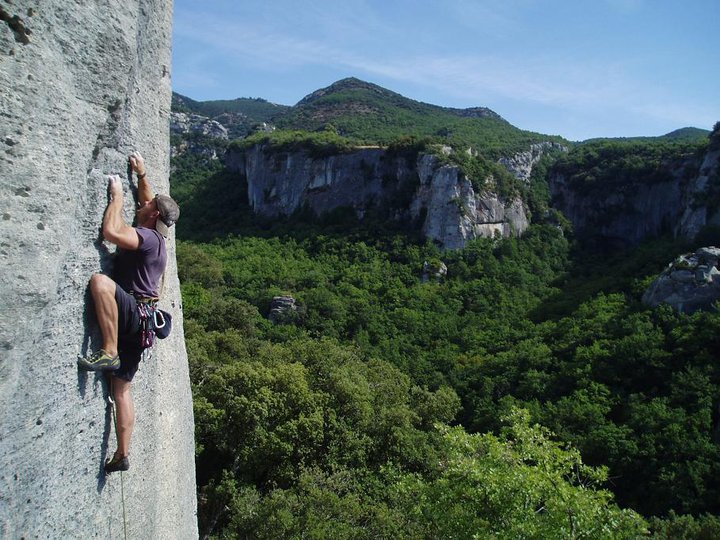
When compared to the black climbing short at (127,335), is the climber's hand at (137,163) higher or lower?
higher

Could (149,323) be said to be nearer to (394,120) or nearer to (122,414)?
(122,414)

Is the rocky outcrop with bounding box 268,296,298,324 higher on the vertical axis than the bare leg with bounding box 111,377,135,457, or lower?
lower

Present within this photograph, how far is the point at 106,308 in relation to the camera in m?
4.27

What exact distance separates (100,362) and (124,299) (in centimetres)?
56

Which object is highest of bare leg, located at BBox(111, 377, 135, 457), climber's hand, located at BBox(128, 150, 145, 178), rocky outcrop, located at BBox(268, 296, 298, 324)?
climber's hand, located at BBox(128, 150, 145, 178)

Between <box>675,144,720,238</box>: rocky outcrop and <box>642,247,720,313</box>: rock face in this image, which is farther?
<box>675,144,720,238</box>: rocky outcrop

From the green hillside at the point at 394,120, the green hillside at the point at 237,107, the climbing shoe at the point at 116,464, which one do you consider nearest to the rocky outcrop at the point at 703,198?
the green hillside at the point at 394,120

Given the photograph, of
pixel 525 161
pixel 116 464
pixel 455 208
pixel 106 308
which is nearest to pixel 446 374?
pixel 455 208

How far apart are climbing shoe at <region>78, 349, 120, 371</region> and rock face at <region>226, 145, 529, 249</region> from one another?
53.6 metres

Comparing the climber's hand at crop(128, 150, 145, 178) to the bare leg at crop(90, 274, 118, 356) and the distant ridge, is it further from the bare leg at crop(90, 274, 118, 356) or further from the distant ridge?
the distant ridge

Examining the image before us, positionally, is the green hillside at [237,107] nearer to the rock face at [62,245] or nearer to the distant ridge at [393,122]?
the distant ridge at [393,122]

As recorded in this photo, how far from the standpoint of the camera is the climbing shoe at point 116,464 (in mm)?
4527

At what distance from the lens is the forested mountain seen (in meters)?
11.4

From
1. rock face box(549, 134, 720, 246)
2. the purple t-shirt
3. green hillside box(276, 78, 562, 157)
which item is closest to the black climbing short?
the purple t-shirt
